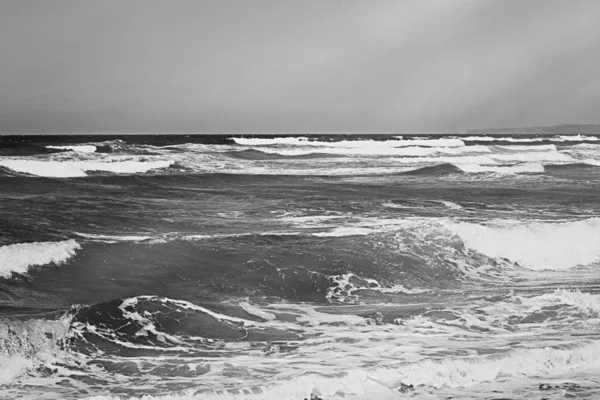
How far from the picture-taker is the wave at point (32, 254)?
33.8 ft

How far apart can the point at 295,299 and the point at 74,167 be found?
24.7 meters

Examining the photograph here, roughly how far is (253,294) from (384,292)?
192cm

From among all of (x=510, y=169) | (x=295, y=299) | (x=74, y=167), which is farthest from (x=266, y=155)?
(x=295, y=299)

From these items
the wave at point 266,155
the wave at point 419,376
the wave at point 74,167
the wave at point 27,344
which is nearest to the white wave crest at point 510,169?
the wave at point 266,155

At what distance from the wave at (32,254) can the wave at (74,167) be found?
62.8ft

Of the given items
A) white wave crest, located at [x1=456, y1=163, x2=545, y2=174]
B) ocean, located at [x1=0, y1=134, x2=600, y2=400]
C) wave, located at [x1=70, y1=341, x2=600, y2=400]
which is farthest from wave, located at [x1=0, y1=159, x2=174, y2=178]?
wave, located at [x1=70, y1=341, x2=600, y2=400]

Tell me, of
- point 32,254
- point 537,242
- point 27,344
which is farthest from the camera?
point 537,242

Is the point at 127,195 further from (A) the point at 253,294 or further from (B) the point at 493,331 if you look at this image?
(B) the point at 493,331

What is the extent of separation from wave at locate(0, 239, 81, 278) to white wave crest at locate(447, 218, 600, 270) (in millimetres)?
7108

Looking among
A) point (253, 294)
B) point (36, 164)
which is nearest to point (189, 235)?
point (253, 294)

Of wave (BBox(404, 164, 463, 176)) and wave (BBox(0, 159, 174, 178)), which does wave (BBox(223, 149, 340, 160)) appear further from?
wave (BBox(404, 164, 463, 176))

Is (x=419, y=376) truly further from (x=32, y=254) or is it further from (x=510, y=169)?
(x=510, y=169)

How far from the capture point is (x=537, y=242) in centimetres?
1296

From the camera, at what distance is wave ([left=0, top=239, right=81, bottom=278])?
1030cm
